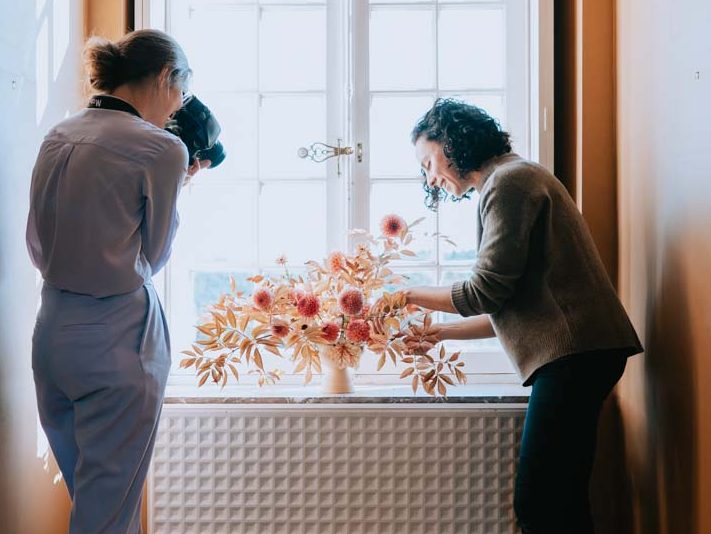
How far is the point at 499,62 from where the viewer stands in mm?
2281

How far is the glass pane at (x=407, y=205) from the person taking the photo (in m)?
2.27

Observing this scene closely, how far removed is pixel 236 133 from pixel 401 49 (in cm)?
61

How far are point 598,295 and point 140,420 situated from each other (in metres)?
1.00

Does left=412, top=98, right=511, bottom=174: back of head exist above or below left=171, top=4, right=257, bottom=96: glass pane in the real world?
below

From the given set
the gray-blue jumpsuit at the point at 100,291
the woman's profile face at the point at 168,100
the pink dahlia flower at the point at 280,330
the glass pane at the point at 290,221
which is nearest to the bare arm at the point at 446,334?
the pink dahlia flower at the point at 280,330

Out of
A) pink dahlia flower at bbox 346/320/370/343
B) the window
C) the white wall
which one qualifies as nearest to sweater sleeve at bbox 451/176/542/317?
pink dahlia flower at bbox 346/320/370/343

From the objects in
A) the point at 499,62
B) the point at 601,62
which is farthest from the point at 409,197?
the point at 601,62

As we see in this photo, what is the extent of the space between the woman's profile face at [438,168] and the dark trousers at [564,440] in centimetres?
52

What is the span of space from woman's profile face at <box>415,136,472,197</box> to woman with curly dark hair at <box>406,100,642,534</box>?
18 centimetres

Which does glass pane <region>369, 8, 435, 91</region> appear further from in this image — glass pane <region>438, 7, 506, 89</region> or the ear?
the ear

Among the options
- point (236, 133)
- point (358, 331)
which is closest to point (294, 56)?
point (236, 133)

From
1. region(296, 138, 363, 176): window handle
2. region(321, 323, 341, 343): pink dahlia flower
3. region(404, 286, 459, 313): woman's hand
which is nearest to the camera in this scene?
region(404, 286, 459, 313): woman's hand

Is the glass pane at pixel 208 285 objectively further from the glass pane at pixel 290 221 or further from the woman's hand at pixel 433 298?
the woman's hand at pixel 433 298

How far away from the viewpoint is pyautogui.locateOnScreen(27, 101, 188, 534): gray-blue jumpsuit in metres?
1.29
